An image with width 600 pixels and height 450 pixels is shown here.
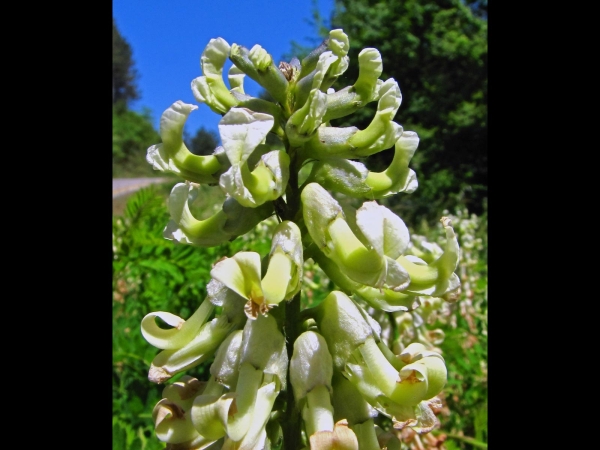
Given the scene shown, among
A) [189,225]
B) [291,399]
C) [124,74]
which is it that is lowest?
[291,399]

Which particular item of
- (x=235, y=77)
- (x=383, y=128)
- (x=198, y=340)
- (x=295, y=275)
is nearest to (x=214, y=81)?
(x=235, y=77)

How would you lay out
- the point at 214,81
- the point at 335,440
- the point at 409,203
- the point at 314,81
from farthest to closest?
the point at 409,203, the point at 214,81, the point at 314,81, the point at 335,440

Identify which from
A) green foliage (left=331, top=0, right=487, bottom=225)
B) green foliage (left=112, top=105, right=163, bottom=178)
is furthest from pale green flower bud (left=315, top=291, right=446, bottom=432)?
green foliage (left=112, top=105, right=163, bottom=178)

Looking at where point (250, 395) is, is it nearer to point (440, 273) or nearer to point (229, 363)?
point (229, 363)

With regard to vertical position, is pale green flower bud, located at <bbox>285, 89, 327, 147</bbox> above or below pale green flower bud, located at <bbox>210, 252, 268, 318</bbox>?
above

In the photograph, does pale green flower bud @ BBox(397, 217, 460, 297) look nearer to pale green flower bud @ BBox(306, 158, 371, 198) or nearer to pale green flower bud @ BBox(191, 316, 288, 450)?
pale green flower bud @ BBox(306, 158, 371, 198)
